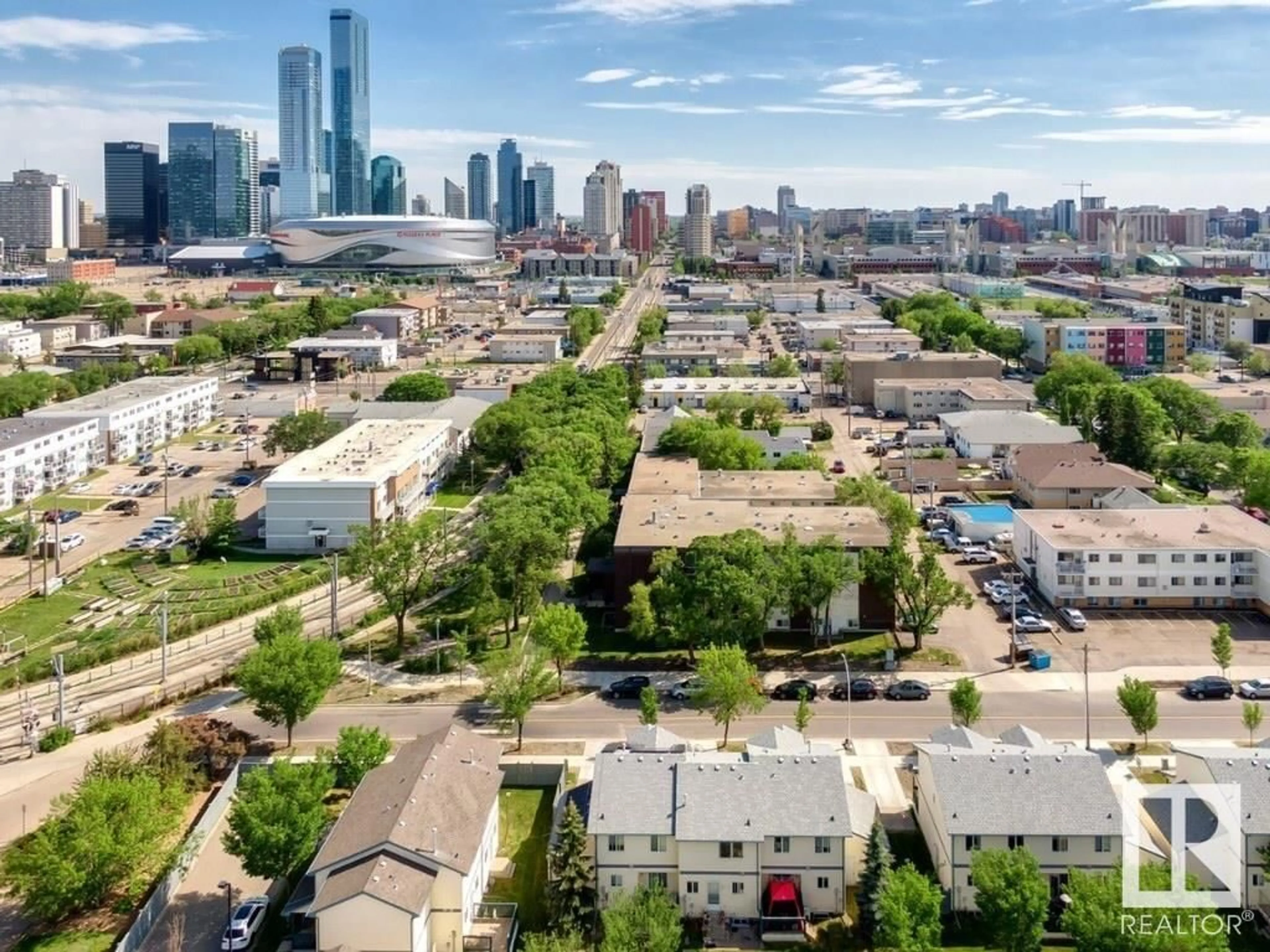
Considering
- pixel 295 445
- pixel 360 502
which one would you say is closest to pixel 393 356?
pixel 295 445

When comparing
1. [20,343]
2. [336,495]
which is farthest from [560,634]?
[20,343]

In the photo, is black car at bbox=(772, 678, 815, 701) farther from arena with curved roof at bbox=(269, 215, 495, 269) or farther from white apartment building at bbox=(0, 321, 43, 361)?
arena with curved roof at bbox=(269, 215, 495, 269)

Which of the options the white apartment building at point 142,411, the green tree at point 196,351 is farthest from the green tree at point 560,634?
the green tree at point 196,351

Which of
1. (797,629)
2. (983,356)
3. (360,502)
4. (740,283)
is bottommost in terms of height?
(797,629)

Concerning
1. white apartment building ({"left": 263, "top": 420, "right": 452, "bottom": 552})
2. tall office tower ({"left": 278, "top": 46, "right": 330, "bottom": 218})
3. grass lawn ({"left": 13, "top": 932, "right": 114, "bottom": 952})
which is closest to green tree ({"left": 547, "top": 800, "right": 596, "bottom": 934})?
grass lawn ({"left": 13, "top": 932, "right": 114, "bottom": 952})

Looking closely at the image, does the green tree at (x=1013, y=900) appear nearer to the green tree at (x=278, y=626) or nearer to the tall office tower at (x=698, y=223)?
the green tree at (x=278, y=626)

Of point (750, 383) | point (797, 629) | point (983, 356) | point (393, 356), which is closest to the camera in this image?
point (797, 629)

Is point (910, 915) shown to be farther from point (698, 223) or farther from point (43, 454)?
point (698, 223)

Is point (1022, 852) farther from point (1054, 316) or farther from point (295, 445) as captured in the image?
point (1054, 316)
